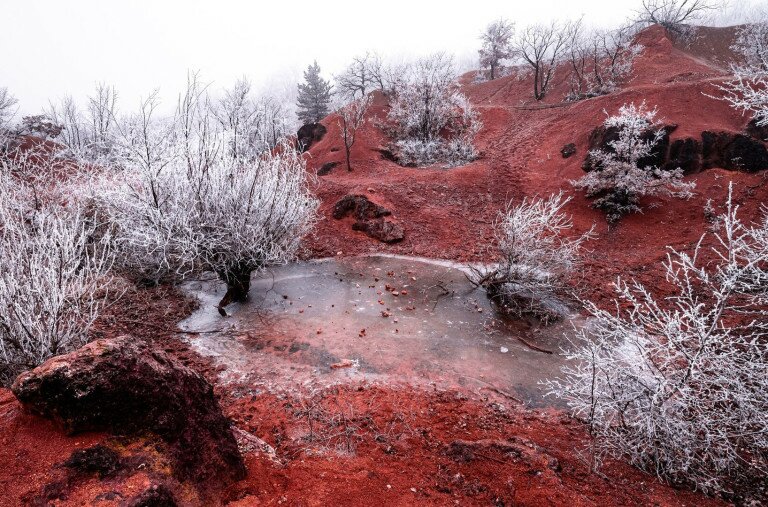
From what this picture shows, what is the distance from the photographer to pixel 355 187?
49.8 ft

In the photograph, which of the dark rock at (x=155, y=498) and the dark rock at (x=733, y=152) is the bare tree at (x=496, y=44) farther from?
the dark rock at (x=155, y=498)

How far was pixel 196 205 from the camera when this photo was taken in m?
8.29

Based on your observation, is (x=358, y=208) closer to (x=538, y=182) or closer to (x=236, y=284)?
(x=236, y=284)

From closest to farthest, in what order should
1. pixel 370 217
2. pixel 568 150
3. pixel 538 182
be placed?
pixel 370 217
pixel 538 182
pixel 568 150

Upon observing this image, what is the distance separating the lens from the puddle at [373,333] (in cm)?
639

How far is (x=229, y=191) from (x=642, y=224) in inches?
472

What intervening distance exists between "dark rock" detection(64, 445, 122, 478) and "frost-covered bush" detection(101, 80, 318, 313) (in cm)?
593

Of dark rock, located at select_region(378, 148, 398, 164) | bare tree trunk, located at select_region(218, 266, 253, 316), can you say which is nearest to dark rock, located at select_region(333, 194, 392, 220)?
bare tree trunk, located at select_region(218, 266, 253, 316)

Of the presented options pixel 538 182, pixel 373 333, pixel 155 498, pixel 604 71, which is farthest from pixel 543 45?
pixel 155 498

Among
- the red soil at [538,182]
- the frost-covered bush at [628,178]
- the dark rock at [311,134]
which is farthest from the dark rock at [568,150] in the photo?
the dark rock at [311,134]

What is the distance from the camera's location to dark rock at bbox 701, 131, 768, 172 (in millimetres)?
12086

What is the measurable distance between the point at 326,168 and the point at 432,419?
1592 cm

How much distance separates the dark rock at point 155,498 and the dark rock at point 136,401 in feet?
0.79

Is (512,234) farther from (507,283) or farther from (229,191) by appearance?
(229,191)
